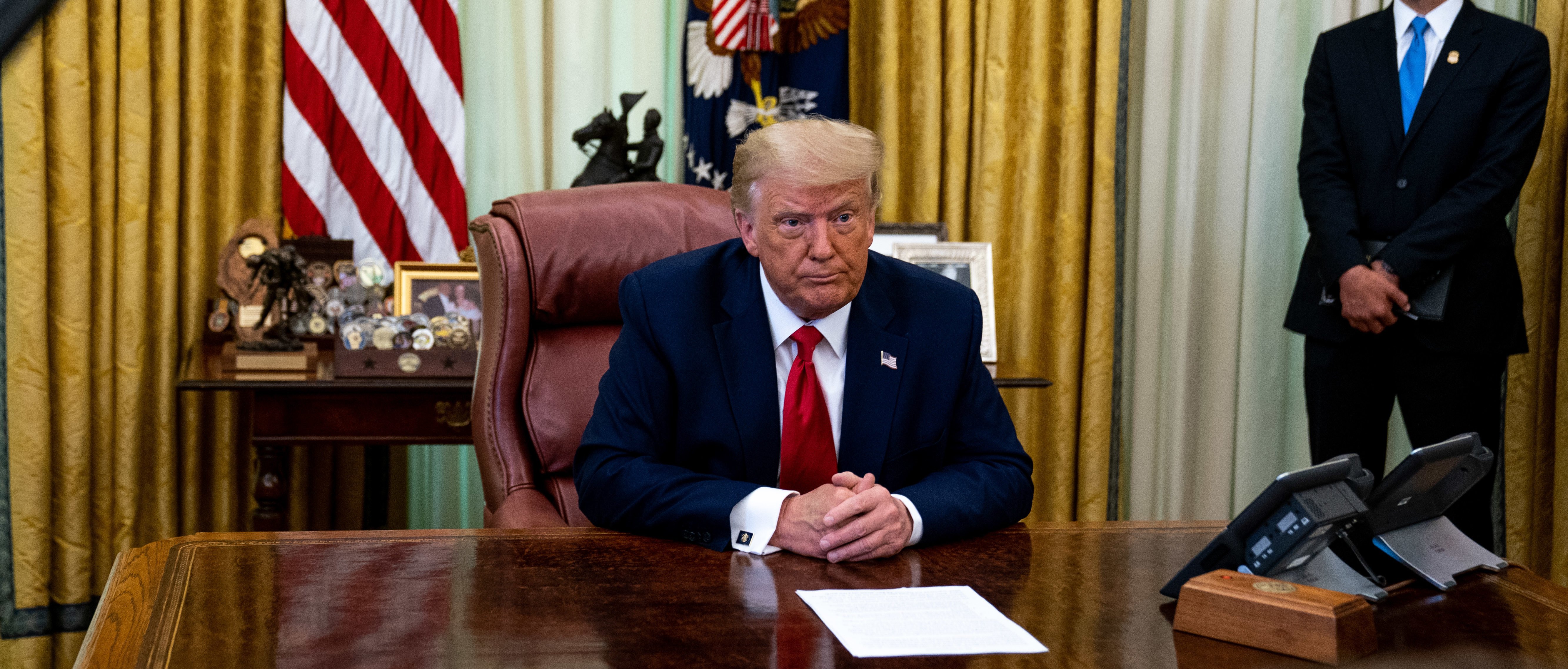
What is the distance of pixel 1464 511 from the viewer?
8.95 ft

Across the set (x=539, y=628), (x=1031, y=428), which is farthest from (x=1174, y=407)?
(x=539, y=628)

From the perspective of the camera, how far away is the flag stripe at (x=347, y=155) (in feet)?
10.1

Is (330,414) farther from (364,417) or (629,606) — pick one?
(629,606)

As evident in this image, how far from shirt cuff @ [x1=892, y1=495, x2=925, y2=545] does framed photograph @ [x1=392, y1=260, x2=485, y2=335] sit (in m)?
1.66

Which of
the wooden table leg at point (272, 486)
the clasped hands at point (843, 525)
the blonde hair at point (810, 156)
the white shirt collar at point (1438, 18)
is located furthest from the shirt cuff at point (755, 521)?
the white shirt collar at point (1438, 18)

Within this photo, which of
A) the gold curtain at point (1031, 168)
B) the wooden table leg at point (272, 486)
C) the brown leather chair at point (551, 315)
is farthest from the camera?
the gold curtain at point (1031, 168)

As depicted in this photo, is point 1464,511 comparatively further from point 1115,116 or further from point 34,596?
point 34,596

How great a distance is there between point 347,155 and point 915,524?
88.7 inches

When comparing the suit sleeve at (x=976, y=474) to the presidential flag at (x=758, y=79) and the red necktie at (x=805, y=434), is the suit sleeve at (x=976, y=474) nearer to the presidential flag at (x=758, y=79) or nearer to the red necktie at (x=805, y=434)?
the red necktie at (x=805, y=434)

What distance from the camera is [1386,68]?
283cm

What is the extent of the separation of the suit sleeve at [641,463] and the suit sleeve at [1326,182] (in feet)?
5.94

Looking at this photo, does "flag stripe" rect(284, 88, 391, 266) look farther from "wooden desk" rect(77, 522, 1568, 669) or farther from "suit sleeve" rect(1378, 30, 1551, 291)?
"suit sleeve" rect(1378, 30, 1551, 291)

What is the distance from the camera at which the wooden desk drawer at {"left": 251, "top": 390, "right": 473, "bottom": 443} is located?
8.19ft

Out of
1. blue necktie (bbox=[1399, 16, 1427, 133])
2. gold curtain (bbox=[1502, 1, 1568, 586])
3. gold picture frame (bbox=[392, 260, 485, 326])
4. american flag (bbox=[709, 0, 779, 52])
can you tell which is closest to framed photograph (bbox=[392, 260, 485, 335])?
gold picture frame (bbox=[392, 260, 485, 326])
